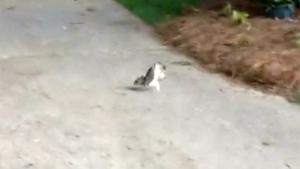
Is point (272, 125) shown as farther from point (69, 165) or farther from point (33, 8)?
point (33, 8)

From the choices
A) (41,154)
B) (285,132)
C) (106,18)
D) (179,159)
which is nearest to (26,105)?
(41,154)

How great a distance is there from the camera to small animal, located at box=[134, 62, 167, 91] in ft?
19.8

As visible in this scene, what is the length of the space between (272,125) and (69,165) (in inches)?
51.7

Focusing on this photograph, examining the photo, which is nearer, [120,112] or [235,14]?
[120,112]

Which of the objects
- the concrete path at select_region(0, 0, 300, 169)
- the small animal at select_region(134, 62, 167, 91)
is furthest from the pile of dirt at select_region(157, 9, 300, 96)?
the small animal at select_region(134, 62, 167, 91)

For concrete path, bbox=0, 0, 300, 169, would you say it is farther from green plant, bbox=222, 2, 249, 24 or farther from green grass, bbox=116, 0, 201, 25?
green plant, bbox=222, 2, 249, 24

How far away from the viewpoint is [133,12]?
320 inches

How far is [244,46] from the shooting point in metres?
6.84

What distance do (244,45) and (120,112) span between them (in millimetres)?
1536

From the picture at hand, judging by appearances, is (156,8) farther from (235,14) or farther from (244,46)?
(244,46)

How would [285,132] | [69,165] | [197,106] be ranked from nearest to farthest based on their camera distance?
[69,165], [285,132], [197,106]

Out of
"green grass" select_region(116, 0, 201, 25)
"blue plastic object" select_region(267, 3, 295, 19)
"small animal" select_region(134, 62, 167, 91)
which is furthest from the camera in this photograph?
"green grass" select_region(116, 0, 201, 25)

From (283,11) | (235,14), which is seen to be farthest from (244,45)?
(283,11)

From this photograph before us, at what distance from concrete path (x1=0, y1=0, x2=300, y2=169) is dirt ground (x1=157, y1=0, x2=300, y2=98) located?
0.52ft
